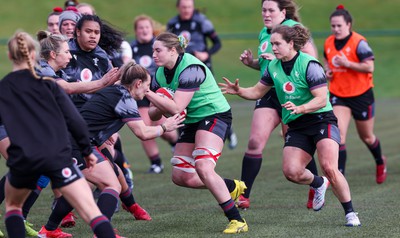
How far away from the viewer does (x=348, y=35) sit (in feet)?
33.2

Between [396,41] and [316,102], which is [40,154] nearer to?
[316,102]

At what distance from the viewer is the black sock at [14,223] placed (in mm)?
5875

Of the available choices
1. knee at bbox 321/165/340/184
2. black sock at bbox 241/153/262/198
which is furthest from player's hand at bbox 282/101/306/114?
black sock at bbox 241/153/262/198

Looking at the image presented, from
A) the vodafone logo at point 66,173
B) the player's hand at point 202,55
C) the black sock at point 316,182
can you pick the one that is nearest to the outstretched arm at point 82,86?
the vodafone logo at point 66,173

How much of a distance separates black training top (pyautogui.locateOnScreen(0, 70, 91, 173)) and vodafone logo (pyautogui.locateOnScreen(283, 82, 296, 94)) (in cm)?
244

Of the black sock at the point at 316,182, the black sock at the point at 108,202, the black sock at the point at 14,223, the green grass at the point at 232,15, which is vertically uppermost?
the black sock at the point at 14,223

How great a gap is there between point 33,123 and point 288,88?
265 cm

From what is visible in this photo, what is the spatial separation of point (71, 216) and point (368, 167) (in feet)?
16.5

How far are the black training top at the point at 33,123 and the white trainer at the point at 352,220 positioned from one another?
2641mm

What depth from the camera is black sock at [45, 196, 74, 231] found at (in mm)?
6691

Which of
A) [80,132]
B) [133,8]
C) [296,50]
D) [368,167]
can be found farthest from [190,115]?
[133,8]

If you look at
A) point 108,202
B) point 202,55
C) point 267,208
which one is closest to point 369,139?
point 267,208

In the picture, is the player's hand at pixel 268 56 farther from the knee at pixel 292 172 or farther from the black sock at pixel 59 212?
the black sock at pixel 59 212

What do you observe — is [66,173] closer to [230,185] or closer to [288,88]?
[230,185]
